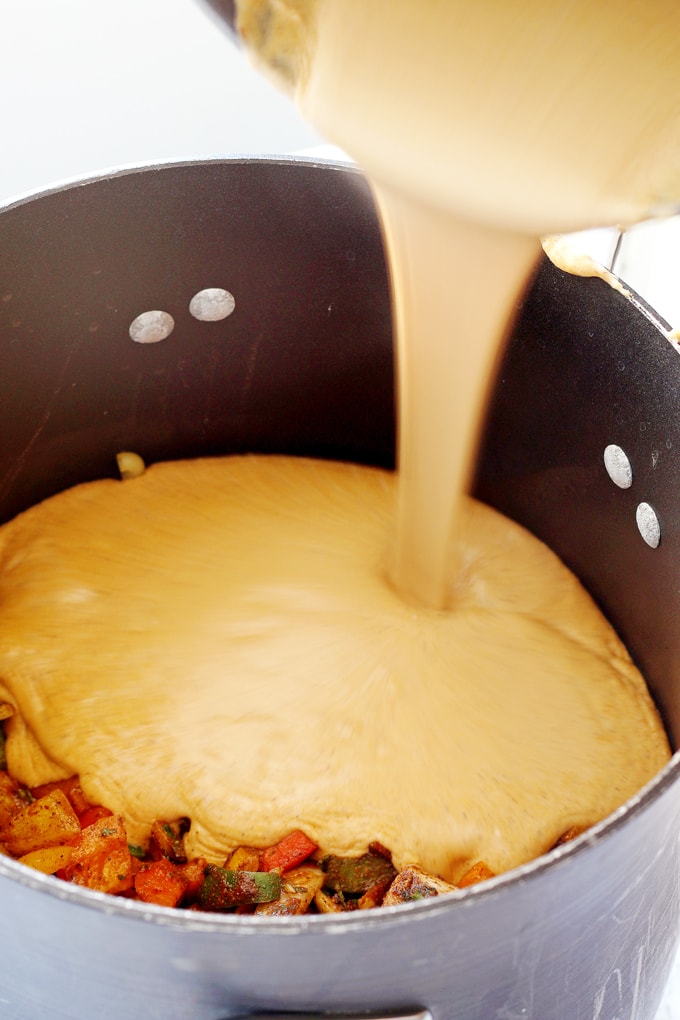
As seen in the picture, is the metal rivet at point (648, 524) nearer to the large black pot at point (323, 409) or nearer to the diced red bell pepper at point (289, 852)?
the large black pot at point (323, 409)

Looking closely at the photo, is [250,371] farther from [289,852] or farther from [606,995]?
[606,995]

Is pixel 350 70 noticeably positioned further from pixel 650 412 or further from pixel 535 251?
pixel 650 412

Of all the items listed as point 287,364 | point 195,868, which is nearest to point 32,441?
point 287,364

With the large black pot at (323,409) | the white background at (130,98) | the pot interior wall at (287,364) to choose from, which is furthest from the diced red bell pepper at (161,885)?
the white background at (130,98)

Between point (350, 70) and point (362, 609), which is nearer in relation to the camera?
point (350, 70)

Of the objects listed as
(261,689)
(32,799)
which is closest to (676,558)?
(261,689)
